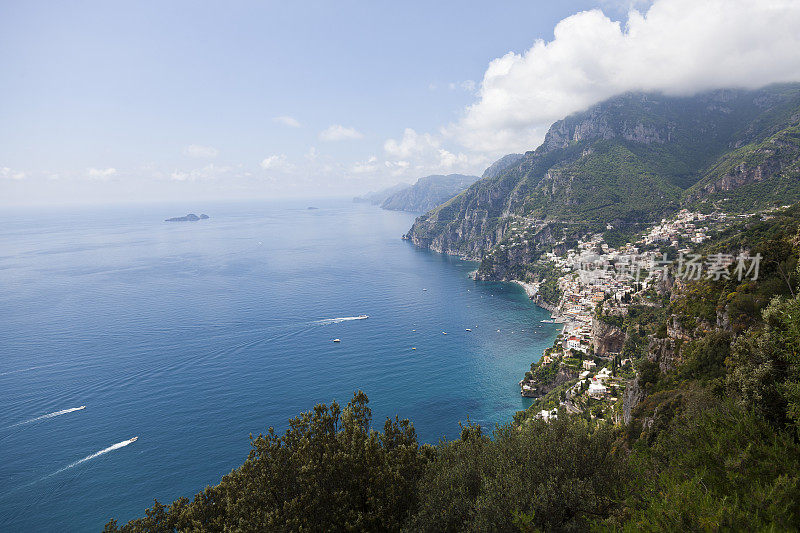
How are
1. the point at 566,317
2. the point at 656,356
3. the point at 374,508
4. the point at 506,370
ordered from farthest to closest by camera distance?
1. the point at 566,317
2. the point at 506,370
3. the point at 656,356
4. the point at 374,508

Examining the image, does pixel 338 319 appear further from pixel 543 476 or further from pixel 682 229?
pixel 682 229

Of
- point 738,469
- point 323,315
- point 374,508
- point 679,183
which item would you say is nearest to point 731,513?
point 738,469

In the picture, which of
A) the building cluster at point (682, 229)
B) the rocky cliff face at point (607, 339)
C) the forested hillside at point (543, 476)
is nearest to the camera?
the forested hillside at point (543, 476)

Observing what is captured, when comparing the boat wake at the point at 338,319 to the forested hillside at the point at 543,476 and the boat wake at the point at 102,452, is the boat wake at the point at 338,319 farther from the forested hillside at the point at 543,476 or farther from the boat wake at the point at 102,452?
the forested hillside at the point at 543,476

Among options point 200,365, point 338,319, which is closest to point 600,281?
point 338,319

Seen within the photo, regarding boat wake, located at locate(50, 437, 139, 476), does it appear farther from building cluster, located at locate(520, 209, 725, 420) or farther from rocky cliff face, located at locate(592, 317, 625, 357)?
rocky cliff face, located at locate(592, 317, 625, 357)

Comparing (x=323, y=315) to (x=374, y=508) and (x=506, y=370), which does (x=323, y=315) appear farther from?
(x=374, y=508)

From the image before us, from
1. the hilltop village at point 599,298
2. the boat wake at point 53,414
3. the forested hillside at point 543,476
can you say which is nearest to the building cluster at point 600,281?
the hilltop village at point 599,298
